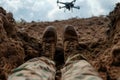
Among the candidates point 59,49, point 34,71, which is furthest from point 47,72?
point 59,49

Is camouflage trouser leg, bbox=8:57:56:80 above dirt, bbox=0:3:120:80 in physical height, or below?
below

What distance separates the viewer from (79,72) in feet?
11.1

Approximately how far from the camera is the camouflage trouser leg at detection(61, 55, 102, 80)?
10.6 feet

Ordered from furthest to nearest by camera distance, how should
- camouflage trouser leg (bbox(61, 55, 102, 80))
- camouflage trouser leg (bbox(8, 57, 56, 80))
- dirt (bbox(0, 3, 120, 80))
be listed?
dirt (bbox(0, 3, 120, 80)) < camouflage trouser leg (bbox(61, 55, 102, 80)) < camouflage trouser leg (bbox(8, 57, 56, 80))

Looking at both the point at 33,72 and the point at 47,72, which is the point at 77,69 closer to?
the point at 47,72

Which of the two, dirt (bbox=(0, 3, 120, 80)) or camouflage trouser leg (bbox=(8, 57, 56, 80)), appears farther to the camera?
dirt (bbox=(0, 3, 120, 80))

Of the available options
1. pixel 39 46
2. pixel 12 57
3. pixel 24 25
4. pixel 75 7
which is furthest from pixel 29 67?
pixel 75 7

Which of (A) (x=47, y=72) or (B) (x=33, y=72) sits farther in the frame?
(A) (x=47, y=72)

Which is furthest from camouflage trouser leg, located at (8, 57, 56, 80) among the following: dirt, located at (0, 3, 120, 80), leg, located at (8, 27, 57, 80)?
dirt, located at (0, 3, 120, 80)

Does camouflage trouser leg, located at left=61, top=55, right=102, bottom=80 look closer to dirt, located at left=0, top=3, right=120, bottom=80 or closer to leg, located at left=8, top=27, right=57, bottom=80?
leg, located at left=8, top=27, right=57, bottom=80

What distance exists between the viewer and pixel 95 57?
17.3ft

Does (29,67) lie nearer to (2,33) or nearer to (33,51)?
(2,33)

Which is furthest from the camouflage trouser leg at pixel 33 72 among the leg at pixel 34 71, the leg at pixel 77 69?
the leg at pixel 77 69

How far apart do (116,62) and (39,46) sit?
69.3 inches
